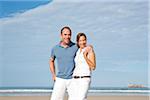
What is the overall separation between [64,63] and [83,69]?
321mm

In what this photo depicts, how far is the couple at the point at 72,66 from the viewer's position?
5168 mm

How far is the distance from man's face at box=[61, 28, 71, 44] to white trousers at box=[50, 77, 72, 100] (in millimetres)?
562

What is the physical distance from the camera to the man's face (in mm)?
5221

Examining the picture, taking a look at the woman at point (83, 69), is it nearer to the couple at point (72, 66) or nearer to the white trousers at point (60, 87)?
the couple at point (72, 66)

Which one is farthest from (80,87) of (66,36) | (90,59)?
(66,36)

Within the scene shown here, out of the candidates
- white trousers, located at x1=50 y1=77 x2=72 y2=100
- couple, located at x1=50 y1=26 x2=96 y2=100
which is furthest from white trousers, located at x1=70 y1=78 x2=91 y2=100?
white trousers, located at x1=50 y1=77 x2=72 y2=100

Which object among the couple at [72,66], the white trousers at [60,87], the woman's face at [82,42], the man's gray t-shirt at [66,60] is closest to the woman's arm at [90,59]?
the couple at [72,66]

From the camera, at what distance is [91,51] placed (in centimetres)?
517

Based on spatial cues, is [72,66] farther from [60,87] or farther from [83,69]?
[60,87]

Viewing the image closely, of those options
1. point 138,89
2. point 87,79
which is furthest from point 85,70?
point 138,89

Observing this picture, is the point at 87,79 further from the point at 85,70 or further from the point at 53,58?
the point at 53,58

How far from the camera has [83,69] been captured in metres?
5.17

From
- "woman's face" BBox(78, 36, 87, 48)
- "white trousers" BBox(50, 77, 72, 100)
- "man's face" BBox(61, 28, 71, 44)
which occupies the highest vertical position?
"man's face" BBox(61, 28, 71, 44)

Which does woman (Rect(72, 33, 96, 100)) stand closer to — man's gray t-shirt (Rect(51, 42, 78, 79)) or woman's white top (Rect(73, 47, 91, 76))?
woman's white top (Rect(73, 47, 91, 76))
